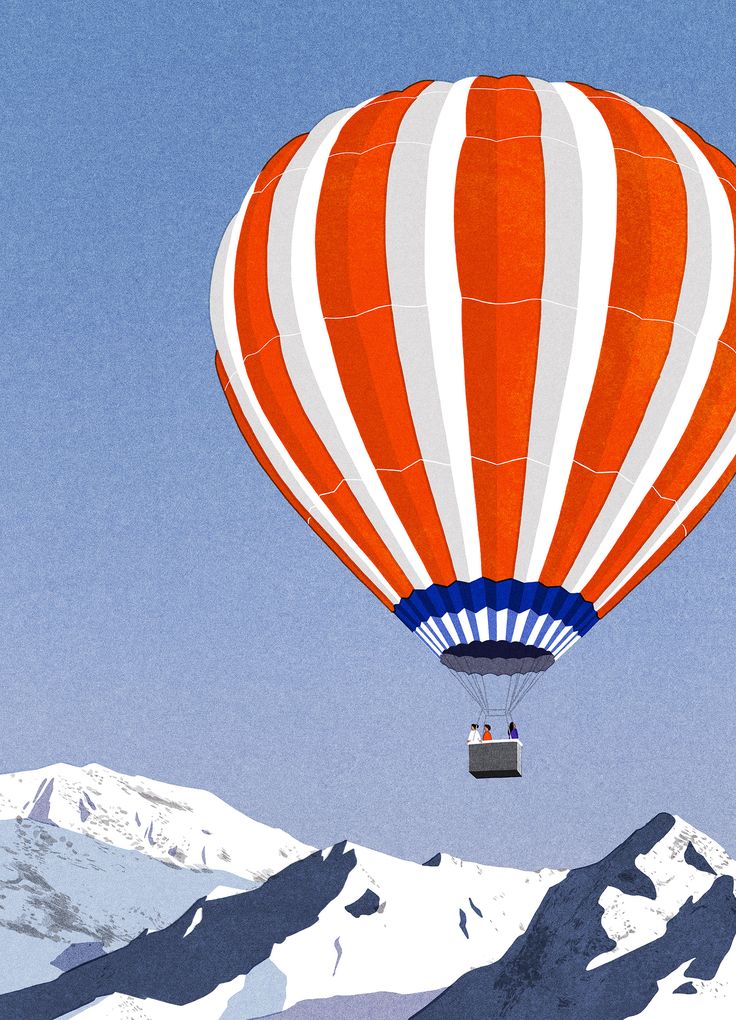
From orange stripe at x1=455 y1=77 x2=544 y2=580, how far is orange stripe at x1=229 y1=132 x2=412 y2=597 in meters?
2.86

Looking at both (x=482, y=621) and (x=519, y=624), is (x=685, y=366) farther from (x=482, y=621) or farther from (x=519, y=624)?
(x=482, y=621)

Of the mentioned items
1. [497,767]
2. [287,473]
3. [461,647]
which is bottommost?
[497,767]

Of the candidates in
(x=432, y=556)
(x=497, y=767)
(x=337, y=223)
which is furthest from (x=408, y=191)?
(x=497, y=767)

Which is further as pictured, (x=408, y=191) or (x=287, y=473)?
(x=287, y=473)

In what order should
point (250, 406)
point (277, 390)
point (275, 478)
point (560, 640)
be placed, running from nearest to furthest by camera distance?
1. point (560, 640)
2. point (277, 390)
3. point (250, 406)
4. point (275, 478)

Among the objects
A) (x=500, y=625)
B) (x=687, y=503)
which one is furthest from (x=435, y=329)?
(x=687, y=503)

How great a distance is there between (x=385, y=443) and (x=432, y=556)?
263cm

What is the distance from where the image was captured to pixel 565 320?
127 ft

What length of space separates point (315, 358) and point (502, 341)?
422cm

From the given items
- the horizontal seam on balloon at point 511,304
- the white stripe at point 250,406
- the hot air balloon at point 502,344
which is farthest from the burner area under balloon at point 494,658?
the horizontal seam on balloon at point 511,304

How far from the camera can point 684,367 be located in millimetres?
39688

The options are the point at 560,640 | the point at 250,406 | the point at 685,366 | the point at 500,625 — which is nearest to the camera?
the point at 500,625

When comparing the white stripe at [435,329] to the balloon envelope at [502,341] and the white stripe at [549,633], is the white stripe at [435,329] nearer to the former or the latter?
the balloon envelope at [502,341]

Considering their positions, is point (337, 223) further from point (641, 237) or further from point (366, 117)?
point (641, 237)
